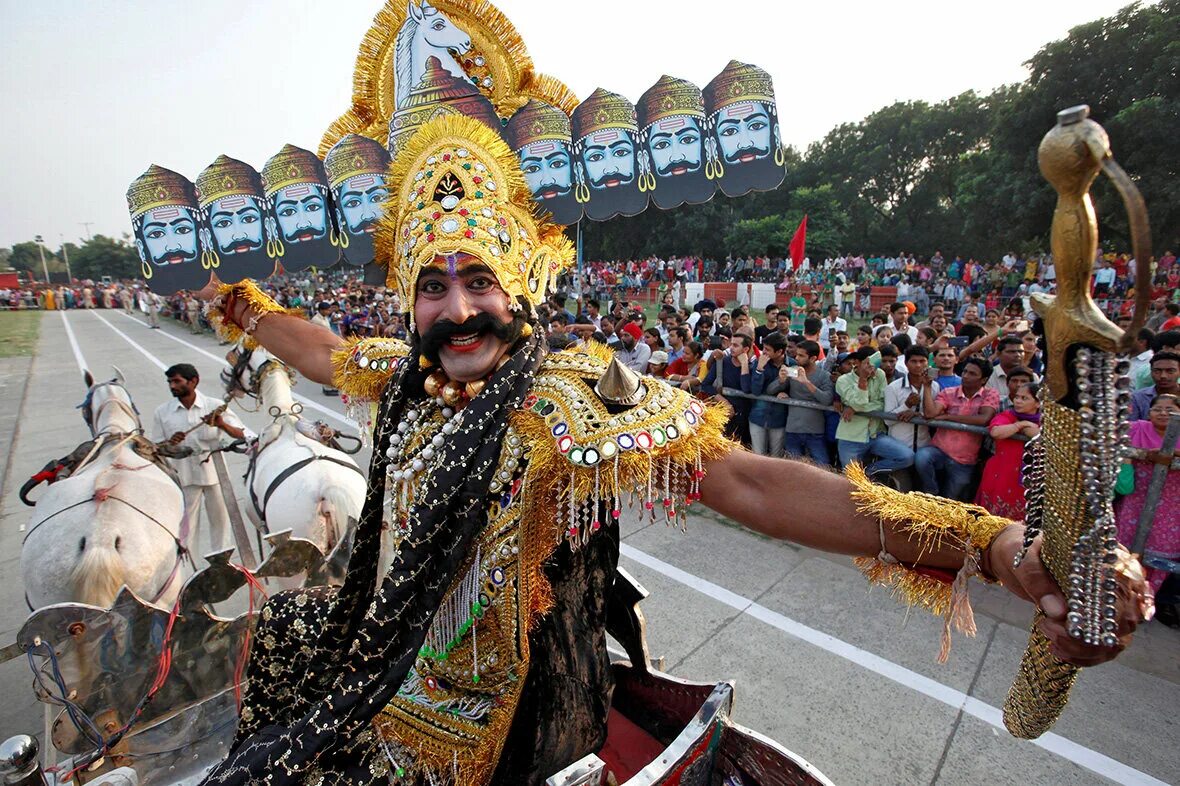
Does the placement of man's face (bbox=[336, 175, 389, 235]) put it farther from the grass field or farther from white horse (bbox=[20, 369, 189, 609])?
the grass field

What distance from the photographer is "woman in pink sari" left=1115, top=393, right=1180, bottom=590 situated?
13.4 feet

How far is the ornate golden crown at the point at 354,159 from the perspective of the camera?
2.70 m

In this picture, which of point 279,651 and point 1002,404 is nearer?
point 279,651

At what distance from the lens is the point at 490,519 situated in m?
1.70

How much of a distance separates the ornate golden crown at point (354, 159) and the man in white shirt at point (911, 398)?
500cm

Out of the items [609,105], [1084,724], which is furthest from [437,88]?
[1084,724]

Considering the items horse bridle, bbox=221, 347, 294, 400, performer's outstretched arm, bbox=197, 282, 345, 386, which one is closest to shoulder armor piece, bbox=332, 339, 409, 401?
performer's outstretched arm, bbox=197, 282, 345, 386

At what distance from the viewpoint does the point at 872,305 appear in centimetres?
2302

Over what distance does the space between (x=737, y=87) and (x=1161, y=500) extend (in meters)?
4.02

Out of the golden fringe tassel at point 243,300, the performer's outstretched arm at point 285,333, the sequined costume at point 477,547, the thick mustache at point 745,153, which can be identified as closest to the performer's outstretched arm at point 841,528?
the sequined costume at point 477,547

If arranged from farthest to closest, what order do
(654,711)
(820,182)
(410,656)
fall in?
(820,182)
(654,711)
(410,656)

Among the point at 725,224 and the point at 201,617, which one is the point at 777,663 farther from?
the point at 725,224

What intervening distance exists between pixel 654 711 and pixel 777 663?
1967 millimetres

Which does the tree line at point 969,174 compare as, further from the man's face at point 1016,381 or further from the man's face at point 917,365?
the man's face at point 1016,381
